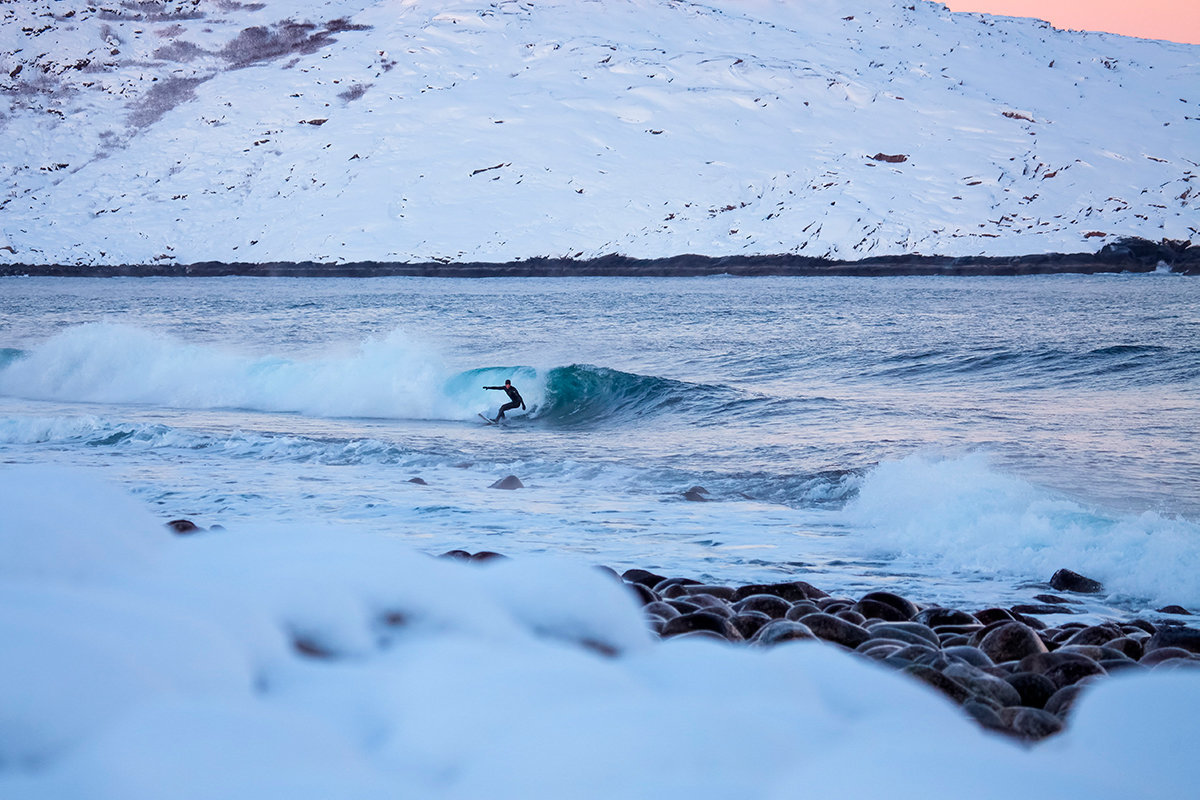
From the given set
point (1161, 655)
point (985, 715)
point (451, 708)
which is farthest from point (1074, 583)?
point (451, 708)

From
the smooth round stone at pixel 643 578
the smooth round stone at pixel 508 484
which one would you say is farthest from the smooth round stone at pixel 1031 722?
the smooth round stone at pixel 508 484

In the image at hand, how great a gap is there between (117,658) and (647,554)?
145 inches

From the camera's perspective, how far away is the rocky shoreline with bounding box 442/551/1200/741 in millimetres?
2904

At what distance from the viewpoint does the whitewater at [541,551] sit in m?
2.45

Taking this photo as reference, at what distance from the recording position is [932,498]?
23.4ft

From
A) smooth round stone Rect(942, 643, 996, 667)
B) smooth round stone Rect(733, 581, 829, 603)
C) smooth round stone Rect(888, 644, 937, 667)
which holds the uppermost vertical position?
smooth round stone Rect(888, 644, 937, 667)

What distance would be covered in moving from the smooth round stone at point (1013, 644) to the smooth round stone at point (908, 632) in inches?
7.4

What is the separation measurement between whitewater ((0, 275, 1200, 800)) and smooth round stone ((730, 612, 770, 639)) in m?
0.50

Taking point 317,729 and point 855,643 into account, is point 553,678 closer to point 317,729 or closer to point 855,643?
point 317,729

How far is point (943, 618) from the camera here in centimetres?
415

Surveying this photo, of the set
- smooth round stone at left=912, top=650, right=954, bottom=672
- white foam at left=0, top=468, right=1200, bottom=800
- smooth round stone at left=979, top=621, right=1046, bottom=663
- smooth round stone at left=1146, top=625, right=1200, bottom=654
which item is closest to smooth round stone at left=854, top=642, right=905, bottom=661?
smooth round stone at left=912, top=650, right=954, bottom=672

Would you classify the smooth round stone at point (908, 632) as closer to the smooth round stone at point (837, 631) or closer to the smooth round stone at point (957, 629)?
the smooth round stone at point (837, 631)

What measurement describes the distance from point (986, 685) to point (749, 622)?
107cm

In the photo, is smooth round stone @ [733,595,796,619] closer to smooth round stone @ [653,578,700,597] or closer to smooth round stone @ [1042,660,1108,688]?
smooth round stone @ [653,578,700,597]
